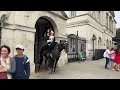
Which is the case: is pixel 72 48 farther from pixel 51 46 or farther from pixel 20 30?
pixel 20 30

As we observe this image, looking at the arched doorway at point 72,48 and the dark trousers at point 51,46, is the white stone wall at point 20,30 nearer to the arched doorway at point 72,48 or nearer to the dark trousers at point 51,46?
the dark trousers at point 51,46

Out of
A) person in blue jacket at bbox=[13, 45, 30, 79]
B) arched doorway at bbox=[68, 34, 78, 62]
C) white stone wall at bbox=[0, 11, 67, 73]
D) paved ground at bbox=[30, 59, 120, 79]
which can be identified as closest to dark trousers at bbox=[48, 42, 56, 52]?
white stone wall at bbox=[0, 11, 67, 73]

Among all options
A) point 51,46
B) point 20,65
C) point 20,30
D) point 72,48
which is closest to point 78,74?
point 51,46

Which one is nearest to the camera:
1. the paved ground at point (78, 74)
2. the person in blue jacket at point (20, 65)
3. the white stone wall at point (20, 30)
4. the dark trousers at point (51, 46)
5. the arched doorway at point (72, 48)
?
the person in blue jacket at point (20, 65)

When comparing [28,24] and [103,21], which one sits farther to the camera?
[103,21]

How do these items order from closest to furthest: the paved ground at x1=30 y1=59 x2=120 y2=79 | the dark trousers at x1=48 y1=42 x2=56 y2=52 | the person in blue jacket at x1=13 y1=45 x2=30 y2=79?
1. the person in blue jacket at x1=13 y1=45 x2=30 y2=79
2. the paved ground at x1=30 y1=59 x2=120 y2=79
3. the dark trousers at x1=48 y1=42 x2=56 y2=52

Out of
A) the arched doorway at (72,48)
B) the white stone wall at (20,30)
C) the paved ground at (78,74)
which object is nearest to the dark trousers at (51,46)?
the white stone wall at (20,30)

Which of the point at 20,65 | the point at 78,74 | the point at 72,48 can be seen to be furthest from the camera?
the point at 72,48

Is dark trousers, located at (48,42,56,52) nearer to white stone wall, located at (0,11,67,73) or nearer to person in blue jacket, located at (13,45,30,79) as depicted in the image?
white stone wall, located at (0,11,67,73)
